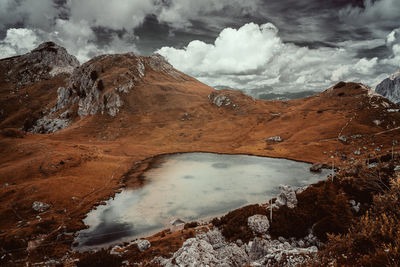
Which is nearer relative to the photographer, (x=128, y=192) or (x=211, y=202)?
(x=211, y=202)

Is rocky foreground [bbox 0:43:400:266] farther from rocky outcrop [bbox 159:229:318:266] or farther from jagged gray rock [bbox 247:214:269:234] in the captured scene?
jagged gray rock [bbox 247:214:269:234]

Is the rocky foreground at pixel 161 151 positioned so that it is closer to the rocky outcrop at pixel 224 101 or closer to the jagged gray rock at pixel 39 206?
the jagged gray rock at pixel 39 206

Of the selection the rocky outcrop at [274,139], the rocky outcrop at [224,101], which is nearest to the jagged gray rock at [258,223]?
the rocky outcrop at [274,139]

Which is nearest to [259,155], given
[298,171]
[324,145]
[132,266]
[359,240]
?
[298,171]

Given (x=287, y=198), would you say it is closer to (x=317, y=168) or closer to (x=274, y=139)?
(x=317, y=168)

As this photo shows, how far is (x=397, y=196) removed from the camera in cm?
1334

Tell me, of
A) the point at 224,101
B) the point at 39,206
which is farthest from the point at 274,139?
the point at 39,206

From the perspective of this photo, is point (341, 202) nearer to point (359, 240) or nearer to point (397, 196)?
point (397, 196)

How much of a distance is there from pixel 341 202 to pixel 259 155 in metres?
74.8

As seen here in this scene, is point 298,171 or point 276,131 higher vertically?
point 276,131

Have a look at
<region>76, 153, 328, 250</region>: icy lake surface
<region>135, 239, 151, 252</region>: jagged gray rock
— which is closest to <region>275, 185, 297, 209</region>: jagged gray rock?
→ <region>76, 153, 328, 250</region>: icy lake surface

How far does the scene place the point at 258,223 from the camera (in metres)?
27.6

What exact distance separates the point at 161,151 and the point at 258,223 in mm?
87991

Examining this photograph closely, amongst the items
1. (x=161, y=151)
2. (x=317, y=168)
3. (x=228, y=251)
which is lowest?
(x=228, y=251)
